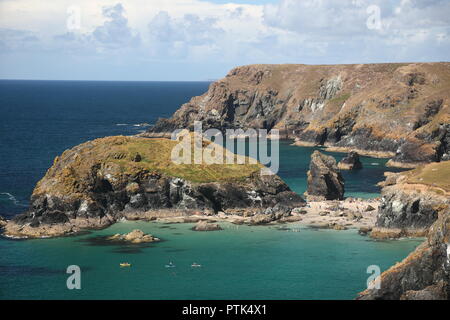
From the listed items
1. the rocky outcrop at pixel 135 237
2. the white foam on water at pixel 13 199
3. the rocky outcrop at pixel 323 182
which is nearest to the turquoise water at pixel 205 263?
the rocky outcrop at pixel 135 237

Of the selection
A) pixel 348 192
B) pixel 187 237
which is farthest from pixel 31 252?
pixel 348 192

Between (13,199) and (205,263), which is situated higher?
(13,199)

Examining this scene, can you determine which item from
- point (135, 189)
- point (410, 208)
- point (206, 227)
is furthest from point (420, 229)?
point (135, 189)

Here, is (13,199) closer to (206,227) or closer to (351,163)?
(206,227)

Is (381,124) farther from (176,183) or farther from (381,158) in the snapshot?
(176,183)

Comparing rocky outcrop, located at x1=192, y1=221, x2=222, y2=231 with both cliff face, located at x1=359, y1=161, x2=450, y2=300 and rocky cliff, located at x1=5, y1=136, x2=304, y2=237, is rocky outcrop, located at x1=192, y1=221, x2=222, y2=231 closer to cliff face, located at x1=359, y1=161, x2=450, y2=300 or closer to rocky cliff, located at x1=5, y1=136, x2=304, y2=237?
rocky cliff, located at x1=5, y1=136, x2=304, y2=237
